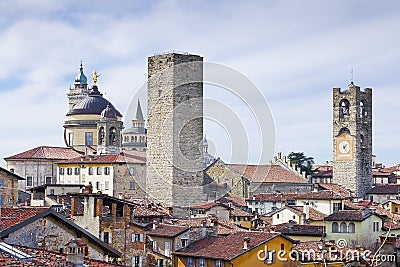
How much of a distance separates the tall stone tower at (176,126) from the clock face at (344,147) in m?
31.6

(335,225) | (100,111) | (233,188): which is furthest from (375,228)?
(100,111)

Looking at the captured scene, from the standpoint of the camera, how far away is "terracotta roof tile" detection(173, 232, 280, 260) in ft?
90.7

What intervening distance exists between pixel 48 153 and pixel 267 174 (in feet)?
71.6

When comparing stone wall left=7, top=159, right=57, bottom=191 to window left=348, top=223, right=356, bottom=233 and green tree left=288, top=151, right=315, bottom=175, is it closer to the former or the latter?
window left=348, top=223, right=356, bottom=233

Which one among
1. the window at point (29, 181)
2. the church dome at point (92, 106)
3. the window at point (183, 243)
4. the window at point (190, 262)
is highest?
the church dome at point (92, 106)

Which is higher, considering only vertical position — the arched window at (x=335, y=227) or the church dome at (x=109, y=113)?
the church dome at (x=109, y=113)

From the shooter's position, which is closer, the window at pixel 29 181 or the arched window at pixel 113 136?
the window at pixel 29 181

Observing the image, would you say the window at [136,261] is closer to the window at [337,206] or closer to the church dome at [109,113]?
the window at [337,206]

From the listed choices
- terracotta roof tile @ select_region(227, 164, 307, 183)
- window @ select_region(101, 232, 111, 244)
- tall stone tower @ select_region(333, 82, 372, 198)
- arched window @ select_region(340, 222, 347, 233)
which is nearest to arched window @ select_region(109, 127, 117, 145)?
terracotta roof tile @ select_region(227, 164, 307, 183)

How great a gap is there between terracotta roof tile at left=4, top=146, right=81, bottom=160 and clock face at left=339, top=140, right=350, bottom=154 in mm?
27858

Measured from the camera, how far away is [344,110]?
8262 centimetres

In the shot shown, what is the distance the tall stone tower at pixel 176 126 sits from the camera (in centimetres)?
5250

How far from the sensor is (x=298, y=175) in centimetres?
8138

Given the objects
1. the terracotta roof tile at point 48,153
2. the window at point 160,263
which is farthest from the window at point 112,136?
the window at point 160,263
